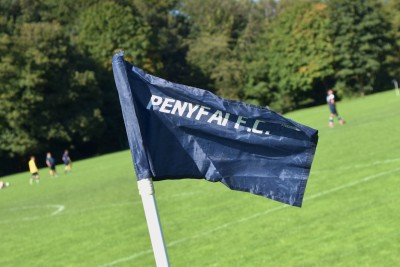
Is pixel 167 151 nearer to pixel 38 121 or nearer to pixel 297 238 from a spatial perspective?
pixel 297 238

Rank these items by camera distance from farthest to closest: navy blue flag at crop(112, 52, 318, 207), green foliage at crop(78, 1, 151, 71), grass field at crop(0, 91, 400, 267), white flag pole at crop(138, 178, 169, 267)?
1. green foliage at crop(78, 1, 151, 71)
2. grass field at crop(0, 91, 400, 267)
3. navy blue flag at crop(112, 52, 318, 207)
4. white flag pole at crop(138, 178, 169, 267)

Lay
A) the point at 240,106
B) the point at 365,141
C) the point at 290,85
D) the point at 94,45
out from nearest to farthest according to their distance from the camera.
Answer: the point at 240,106 → the point at 365,141 → the point at 94,45 → the point at 290,85

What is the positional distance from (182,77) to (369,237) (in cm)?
7288

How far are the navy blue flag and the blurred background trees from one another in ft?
180

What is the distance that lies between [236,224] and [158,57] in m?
63.8

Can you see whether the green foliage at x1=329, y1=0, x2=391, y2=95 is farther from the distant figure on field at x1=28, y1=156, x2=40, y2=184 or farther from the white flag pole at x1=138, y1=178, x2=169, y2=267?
the white flag pole at x1=138, y1=178, x2=169, y2=267

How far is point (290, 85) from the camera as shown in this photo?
80.1m

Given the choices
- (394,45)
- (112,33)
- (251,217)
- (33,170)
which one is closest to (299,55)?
(394,45)

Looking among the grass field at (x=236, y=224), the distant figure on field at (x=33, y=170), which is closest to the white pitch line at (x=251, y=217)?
the grass field at (x=236, y=224)

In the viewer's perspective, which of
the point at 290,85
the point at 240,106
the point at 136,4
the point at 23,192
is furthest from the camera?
the point at 136,4

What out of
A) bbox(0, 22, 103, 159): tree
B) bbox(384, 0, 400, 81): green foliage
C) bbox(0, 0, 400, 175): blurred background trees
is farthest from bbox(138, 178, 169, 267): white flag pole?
bbox(384, 0, 400, 81): green foliage

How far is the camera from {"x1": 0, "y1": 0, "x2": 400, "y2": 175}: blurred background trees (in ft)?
202

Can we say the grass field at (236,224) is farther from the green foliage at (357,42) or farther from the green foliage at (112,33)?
the green foliage at (357,42)

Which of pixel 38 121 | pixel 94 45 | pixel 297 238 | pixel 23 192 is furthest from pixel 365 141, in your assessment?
pixel 94 45
